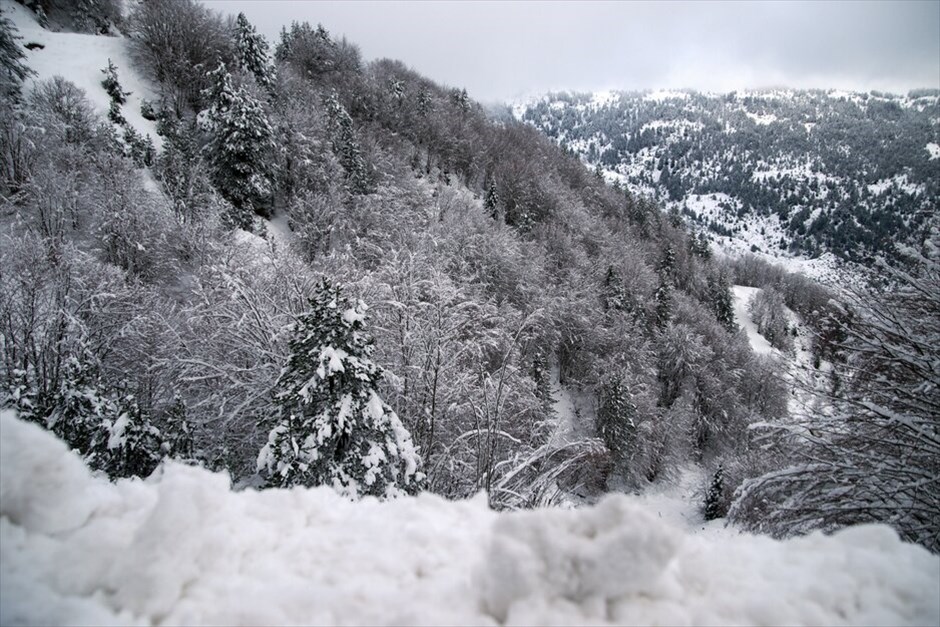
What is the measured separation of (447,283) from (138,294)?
10.9 metres

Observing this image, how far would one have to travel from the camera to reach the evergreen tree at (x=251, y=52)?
111ft

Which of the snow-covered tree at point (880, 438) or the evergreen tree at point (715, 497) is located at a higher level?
the snow-covered tree at point (880, 438)

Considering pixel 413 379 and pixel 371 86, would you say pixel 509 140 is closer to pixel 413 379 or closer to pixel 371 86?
pixel 371 86

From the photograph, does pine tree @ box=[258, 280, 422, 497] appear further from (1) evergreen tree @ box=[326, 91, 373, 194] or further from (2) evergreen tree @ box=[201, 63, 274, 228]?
(1) evergreen tree @ box=[326, 91, 373, 194]

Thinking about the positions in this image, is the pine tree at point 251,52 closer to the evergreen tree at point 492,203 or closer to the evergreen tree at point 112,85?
the evergreen tree at point 112,85

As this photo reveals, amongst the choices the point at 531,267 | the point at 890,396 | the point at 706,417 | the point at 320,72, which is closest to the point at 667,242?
the point at 706,417

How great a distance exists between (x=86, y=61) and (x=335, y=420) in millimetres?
39500

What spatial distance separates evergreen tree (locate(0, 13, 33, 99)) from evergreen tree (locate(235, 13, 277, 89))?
45.4ft

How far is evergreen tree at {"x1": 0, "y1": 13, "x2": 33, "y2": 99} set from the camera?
2083 cm

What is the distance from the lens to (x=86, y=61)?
97.2 feet

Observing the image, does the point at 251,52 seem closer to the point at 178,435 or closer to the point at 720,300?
the point at 178,435

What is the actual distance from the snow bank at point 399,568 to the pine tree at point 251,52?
40.3 m

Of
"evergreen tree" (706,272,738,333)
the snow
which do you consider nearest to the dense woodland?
"evergreen tree" (706,272,738,333)

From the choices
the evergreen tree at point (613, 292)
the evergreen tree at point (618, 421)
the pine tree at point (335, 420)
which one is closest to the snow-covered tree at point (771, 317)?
the evergreen tree at point (613, 292)
